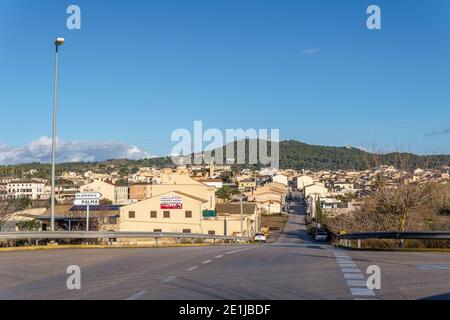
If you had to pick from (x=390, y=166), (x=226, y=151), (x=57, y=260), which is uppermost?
(x=226, y=151)

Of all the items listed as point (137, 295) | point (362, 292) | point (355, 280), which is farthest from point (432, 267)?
point (137, 295)

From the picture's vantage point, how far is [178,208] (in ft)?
246

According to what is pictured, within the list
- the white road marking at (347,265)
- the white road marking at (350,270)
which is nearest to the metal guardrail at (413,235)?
the white road marking at (347,265)

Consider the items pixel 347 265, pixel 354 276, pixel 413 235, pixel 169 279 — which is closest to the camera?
pixel 169 279

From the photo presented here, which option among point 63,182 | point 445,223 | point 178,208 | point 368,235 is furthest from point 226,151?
point 368,235

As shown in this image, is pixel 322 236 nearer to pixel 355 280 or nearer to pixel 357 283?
pixel 355 280

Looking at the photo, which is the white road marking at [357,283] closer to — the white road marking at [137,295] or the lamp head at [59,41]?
the white road marking at [137,295]

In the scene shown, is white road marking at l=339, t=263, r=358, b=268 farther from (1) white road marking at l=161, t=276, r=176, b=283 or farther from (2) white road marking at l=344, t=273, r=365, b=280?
(1) white road marking at l=161, t=276, r=176, b=283

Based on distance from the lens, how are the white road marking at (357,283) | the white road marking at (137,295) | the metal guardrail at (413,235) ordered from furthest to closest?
the metal guardrail at (413,235), the white road marking at (357,283), the white road marking at (137,295)

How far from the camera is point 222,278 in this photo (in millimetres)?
13320

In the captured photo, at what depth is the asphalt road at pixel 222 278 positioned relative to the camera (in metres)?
10.9

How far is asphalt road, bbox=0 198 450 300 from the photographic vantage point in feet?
35.7
